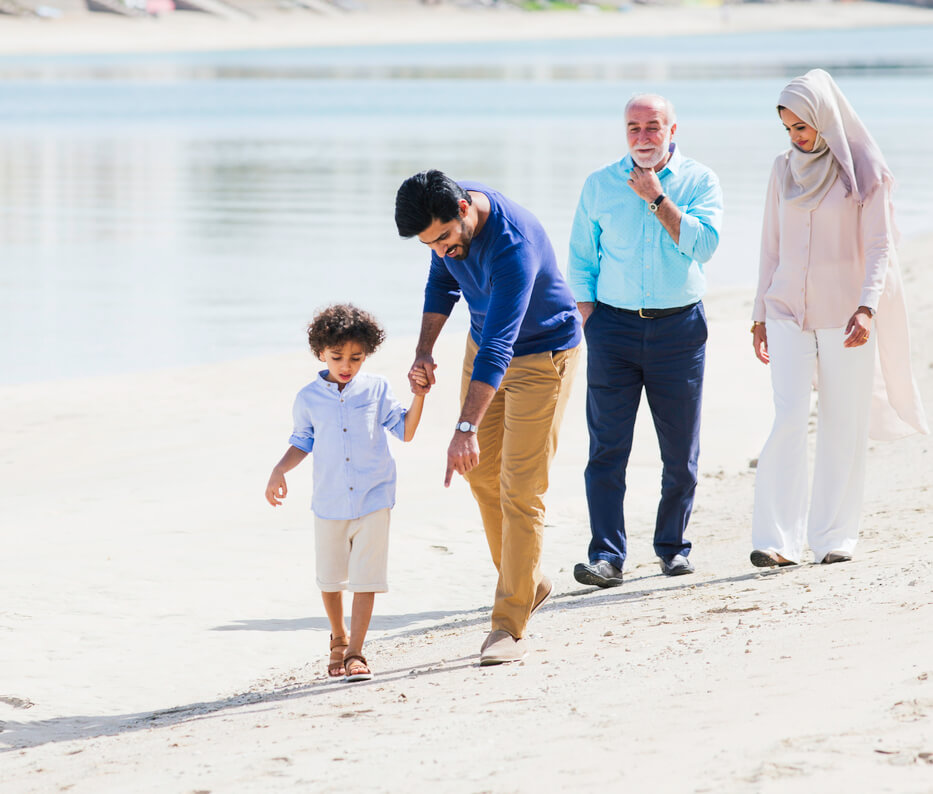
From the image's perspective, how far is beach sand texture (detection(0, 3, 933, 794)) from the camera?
129 inches

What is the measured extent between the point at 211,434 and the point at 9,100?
38861 mm

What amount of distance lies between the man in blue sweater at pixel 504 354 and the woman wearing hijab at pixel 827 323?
3.50ft

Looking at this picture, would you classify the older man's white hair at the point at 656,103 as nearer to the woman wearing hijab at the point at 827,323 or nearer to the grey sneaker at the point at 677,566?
the woman wearing hijab at the point at 827,323

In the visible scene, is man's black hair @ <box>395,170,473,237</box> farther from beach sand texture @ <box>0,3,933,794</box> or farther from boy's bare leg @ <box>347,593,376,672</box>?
beach sand texture @ <box>0,3,933,794</box>

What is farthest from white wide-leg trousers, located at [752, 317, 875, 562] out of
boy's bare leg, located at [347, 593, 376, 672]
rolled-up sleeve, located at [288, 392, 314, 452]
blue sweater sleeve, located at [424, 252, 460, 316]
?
rolled-up sleeve, located at [288, 392, 314, 452]

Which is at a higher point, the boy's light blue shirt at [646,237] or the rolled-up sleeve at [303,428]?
the boy's light blue shirt at [646,237]

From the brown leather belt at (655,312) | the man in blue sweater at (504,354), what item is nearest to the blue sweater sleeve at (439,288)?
the man in blue sweater at (504,354)

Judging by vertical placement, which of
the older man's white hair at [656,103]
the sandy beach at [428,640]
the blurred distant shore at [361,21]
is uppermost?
the blurred distant shore at [361,21]

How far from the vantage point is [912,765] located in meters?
2.92

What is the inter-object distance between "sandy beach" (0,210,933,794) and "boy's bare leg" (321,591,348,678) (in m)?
0.06

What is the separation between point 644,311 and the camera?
5.39 metres

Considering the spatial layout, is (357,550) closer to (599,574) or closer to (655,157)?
(599,574)

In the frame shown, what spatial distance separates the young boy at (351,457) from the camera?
4.41 metres

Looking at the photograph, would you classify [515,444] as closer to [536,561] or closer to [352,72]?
[536,561]
